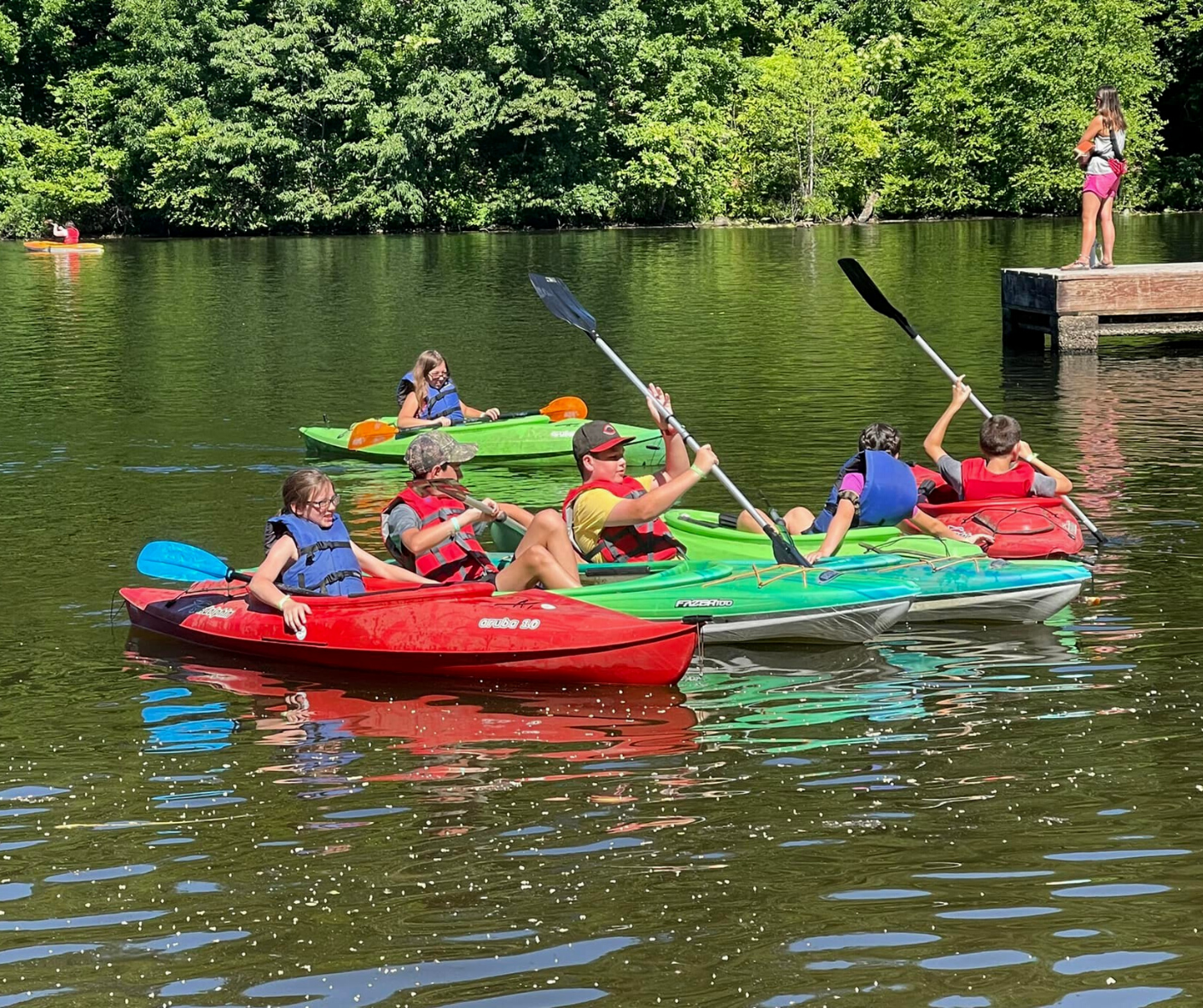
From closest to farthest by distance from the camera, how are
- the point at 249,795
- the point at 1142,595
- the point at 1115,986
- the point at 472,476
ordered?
the point at 1115,986
the point at 249,795
the point at 1142,595
the point at 472,476

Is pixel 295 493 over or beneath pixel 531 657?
over

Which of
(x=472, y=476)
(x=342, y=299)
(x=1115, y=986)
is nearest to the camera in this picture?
(x=1115, y=986)

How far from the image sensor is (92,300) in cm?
3194

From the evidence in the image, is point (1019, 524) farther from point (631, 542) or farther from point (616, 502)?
point (616, 502)

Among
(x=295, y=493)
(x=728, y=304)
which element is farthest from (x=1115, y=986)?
(x=728, y=304)

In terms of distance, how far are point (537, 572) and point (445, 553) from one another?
77 centimetres

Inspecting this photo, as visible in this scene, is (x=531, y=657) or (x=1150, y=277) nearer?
(x=531, y=657)

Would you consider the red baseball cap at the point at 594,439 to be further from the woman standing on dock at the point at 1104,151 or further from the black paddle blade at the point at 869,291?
the woman standing on dock at the point at 1104,151

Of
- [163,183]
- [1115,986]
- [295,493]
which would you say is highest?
[163,183]

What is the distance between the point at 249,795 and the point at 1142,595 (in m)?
5.07

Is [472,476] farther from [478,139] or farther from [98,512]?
[478,139]

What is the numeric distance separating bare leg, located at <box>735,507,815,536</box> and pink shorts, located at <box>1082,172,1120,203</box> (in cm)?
900

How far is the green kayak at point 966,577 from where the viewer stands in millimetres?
8820

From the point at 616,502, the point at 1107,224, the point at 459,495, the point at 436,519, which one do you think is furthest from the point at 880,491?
the point at 1107,224
